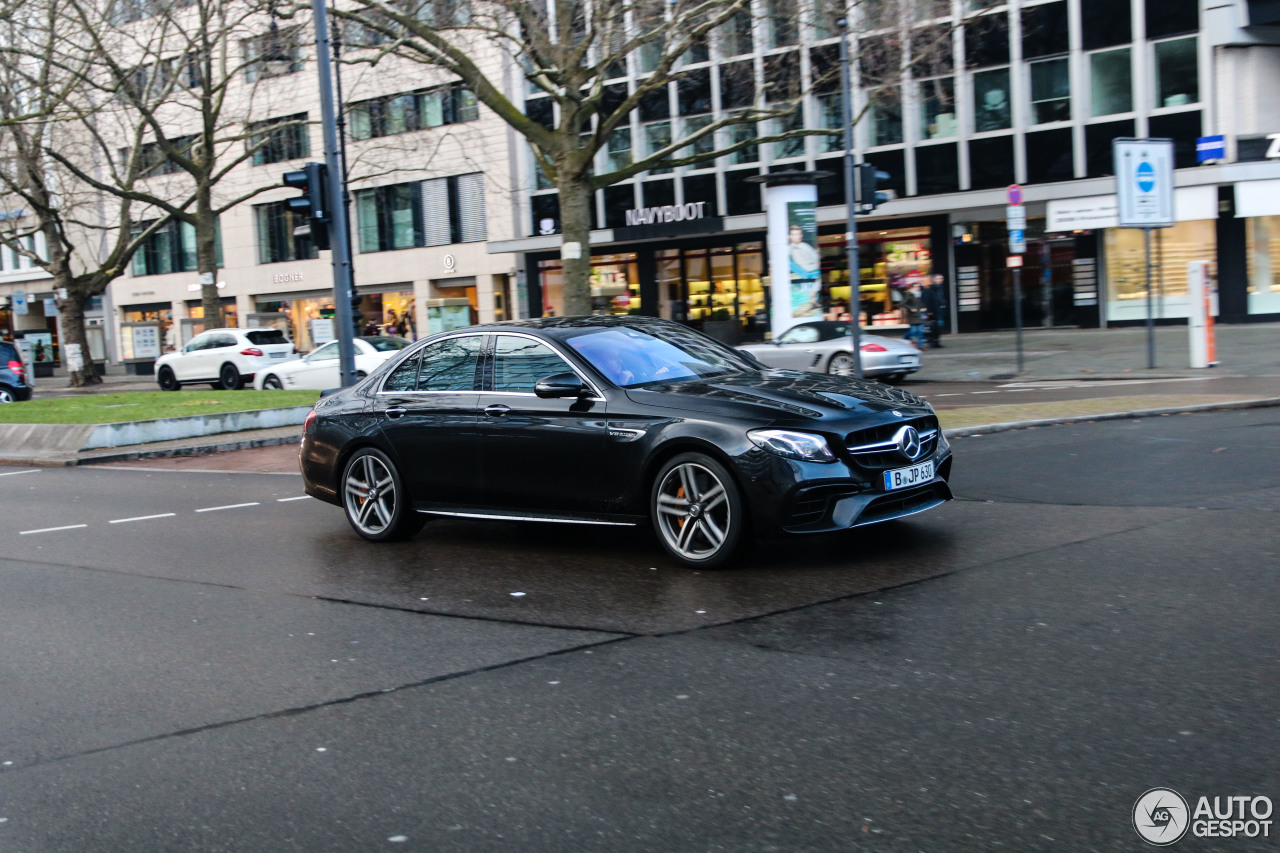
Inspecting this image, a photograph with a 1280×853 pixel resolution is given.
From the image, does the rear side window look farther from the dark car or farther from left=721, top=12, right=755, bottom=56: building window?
the dark car

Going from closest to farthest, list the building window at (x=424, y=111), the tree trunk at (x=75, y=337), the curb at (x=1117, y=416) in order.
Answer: the curb at (x=1117, y=416) → the tree trunk at (x=75, y=337) → the building window at (x=424, y=111)

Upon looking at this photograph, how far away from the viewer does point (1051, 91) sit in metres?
32.6

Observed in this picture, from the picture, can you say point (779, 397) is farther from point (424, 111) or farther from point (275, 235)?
point (275, 235)

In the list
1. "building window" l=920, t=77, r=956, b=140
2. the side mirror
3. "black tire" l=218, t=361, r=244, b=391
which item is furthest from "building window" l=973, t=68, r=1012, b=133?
the side mirror

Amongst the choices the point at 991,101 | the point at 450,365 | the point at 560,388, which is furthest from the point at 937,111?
the point at 560,388

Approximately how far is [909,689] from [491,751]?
1.62 metres

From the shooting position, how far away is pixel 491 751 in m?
4.38

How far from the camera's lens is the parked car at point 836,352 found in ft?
71.6

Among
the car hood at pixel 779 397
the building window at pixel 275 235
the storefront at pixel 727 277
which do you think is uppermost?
the building window at pixel 275 235

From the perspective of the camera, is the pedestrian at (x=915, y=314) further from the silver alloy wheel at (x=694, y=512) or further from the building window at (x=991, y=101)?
the silver alloy wheel at (x=694, y=512)

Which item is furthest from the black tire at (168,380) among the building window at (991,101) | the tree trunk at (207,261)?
the building window at (991,101)

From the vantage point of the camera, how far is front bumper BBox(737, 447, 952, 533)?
686 cm

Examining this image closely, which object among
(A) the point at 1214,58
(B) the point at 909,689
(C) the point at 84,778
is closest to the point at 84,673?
(C) the point at 84,778

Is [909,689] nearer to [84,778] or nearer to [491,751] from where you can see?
[491,751]
